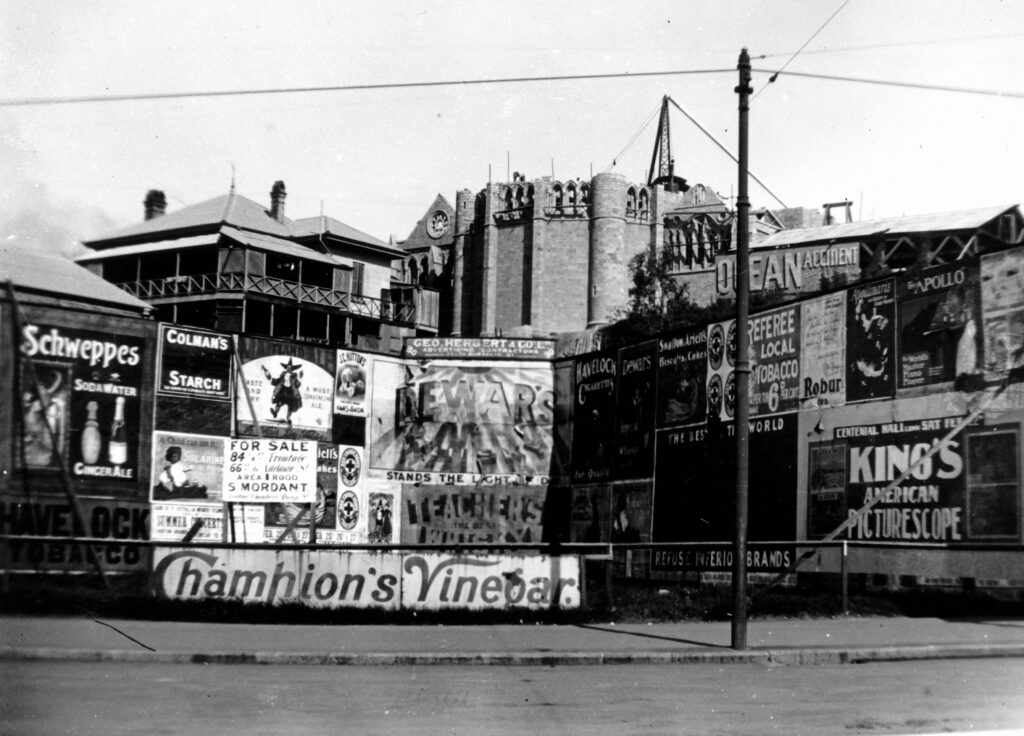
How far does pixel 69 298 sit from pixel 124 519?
1085 centimetres

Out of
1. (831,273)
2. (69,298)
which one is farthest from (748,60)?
(831,273)

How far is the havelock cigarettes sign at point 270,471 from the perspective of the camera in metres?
32.5

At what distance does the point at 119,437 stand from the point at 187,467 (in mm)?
2224

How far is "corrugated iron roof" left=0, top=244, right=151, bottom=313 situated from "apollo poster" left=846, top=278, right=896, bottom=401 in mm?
15093

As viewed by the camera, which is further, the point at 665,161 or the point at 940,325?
the point at 665,161

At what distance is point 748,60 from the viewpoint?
15750 millimetres

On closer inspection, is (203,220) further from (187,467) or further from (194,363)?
(187,467)

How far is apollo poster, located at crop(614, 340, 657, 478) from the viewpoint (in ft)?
104

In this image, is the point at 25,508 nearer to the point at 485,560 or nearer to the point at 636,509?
the point at 485,560

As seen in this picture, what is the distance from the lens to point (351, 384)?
35844 millimetres

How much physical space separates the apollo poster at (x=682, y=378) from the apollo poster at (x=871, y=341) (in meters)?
5.50

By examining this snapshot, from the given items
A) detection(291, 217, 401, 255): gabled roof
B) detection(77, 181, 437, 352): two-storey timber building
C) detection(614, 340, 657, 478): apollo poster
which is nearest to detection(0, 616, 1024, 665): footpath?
detection(77, 181, 437, 352): two-storey timber building

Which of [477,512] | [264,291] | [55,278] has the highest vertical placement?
[264,291]

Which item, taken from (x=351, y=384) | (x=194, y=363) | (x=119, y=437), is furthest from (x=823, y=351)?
(x=119, y=437)
